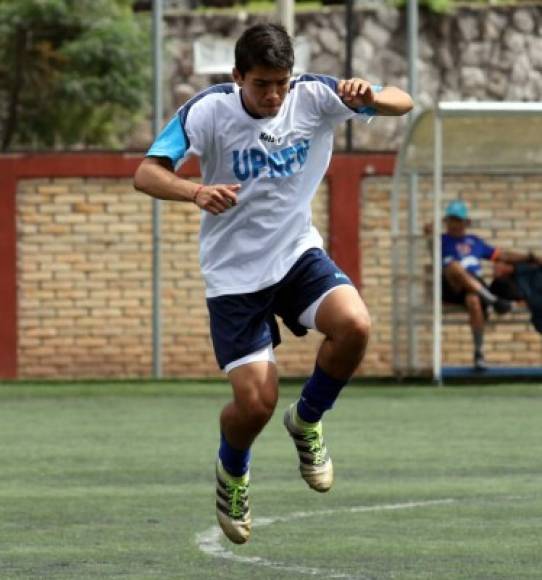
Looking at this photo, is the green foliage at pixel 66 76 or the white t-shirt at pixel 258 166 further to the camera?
the green foliage at pixel 66 76

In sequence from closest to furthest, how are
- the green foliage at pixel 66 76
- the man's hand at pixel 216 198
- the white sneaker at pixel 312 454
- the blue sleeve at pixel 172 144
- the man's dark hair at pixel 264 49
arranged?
the man's hand at pixel 216 198 < the man's dark hair at pixel 264 49 < the blue sleeve at pixel 172 144 < the white sneaker at pixel 312 454 < the green foliage at pixel 66 76

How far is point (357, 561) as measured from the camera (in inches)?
372

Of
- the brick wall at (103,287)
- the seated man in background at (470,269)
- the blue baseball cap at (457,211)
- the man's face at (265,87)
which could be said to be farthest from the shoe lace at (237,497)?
the brick wall at (103,287)

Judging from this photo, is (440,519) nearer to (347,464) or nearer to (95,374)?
(347,464)

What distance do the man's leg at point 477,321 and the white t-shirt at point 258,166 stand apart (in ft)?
38.3

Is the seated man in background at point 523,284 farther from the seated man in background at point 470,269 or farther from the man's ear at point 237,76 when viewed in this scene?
the man's ear at point 237,76

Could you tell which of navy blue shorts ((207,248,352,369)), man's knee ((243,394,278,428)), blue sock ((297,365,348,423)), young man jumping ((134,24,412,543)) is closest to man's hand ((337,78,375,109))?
young man jumping ((134,24,412,543))

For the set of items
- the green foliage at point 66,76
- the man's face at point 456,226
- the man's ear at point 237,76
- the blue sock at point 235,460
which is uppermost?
the green foliage at point 66,76

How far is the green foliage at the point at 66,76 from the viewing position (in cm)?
2259

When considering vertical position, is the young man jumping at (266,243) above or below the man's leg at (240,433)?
above

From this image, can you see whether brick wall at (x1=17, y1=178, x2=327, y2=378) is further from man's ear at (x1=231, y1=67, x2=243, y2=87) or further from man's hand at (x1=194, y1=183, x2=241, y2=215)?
man's hand at (x1=194, y1=183, x2=241, y2=215)

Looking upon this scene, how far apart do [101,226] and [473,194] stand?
392 cm

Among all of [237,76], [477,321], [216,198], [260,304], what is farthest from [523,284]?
[216,198]

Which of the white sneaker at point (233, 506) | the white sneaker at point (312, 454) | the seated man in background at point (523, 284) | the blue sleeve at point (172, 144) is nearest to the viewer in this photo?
the blue sleeve at point (172, 144)
